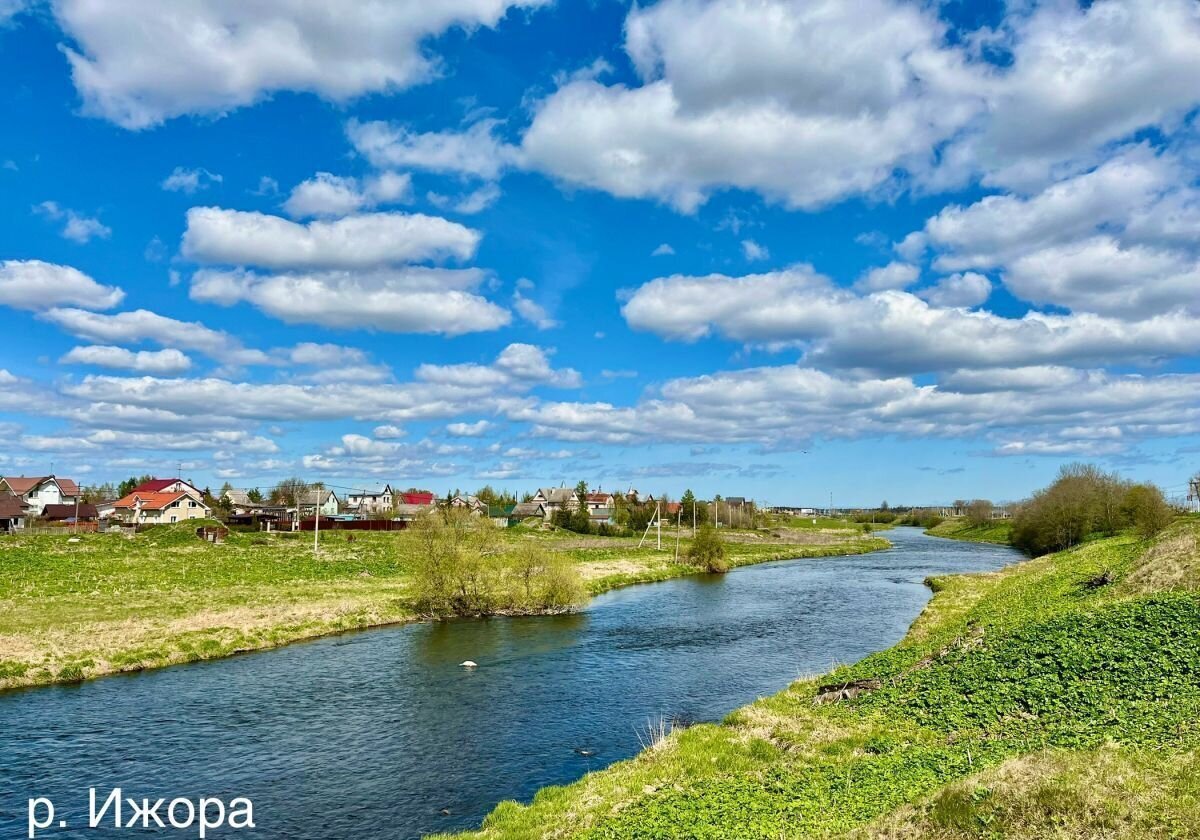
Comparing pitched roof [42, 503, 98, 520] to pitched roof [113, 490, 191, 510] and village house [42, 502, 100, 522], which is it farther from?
pitched roof [113, 490, 191, 510]

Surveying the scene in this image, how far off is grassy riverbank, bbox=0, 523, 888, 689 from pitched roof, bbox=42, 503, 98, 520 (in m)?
58.4

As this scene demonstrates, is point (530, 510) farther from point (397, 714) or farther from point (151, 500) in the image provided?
point (397, 714)

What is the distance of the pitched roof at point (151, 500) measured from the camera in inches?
6245

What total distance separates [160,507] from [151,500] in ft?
A: 13.1

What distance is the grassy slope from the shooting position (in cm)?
1352

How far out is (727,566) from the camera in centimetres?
10044

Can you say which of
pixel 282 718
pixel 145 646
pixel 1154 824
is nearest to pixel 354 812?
pixel 282 718

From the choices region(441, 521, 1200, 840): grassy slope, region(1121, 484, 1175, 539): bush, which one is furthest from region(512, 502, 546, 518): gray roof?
region(441, 521, 1200, 840): grassy slope

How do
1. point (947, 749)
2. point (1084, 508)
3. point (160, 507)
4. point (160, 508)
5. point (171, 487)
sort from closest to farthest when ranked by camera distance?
point (947, 749)
point (1084, 508)
point (160, 508)
point (160, 507)
point (171, 487)

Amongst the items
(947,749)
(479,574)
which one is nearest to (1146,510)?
(479,574)

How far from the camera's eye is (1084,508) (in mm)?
114062

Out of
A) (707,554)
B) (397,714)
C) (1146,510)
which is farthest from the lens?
(707,554)

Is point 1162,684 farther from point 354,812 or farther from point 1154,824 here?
point 354,812

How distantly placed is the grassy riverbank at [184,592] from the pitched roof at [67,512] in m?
58.4
